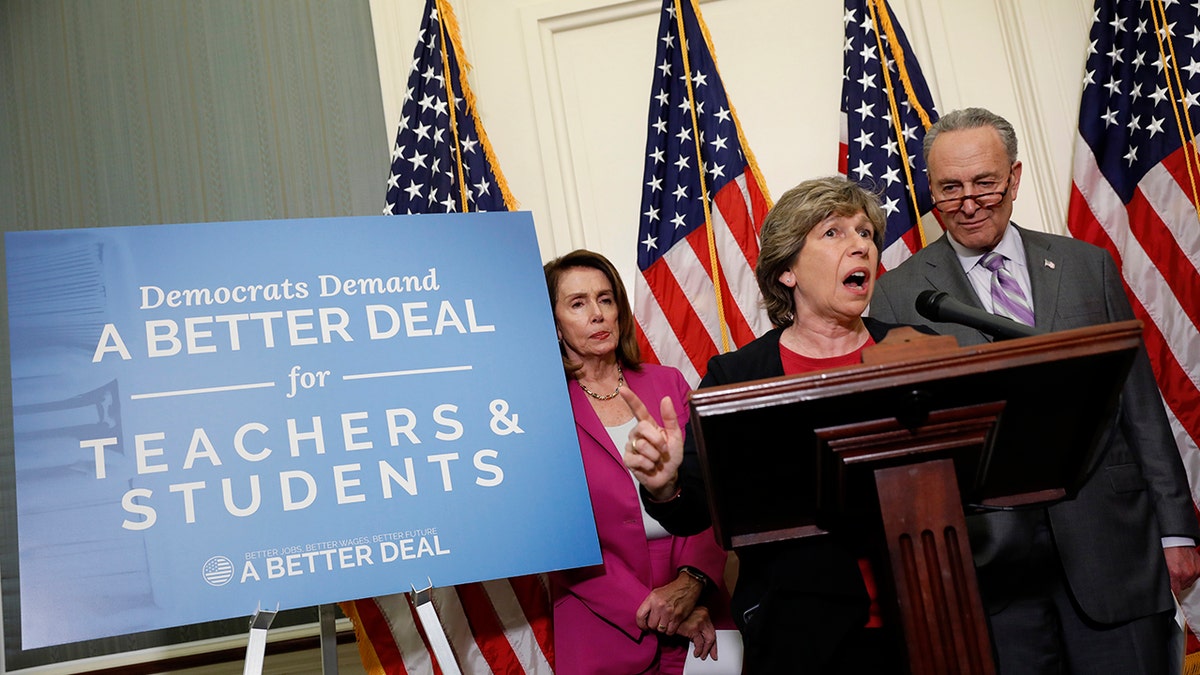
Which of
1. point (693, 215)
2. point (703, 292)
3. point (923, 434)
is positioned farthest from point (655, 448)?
point (693, 215)

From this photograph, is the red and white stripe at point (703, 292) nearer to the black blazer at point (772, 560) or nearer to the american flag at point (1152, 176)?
the american flag at point (1152, 176)

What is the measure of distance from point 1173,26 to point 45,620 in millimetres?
3573

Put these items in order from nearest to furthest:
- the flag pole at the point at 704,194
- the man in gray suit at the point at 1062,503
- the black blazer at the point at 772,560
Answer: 1. the black blazer at the point at 772,560
2. the man in gray suit at the point at 1062,503
3. the flag pole at the point at 704,194

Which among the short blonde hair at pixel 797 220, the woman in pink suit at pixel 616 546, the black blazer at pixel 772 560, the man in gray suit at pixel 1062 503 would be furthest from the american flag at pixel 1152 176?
the black blazer at pixel 772 560

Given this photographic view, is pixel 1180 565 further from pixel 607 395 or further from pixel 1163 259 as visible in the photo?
pixel 607 395

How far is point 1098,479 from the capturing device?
2.44 meters

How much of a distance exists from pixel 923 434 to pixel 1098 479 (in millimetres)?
1244

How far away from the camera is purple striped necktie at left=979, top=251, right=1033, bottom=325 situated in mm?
2625

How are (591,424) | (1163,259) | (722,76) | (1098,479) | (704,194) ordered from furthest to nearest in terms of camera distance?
(722,76) < (704,194) < (1163,259) < (591,424) < (1098,479)

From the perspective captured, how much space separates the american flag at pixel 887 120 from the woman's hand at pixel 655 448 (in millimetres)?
1757

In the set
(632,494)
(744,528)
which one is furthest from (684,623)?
(744,528)

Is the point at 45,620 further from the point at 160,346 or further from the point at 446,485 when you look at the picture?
the point at 446,485

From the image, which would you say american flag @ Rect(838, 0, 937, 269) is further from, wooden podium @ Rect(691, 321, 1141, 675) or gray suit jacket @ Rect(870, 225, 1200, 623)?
wooden podium @ Rect(691, 321, 1141, 675)

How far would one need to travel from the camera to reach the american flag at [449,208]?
2.90 m
